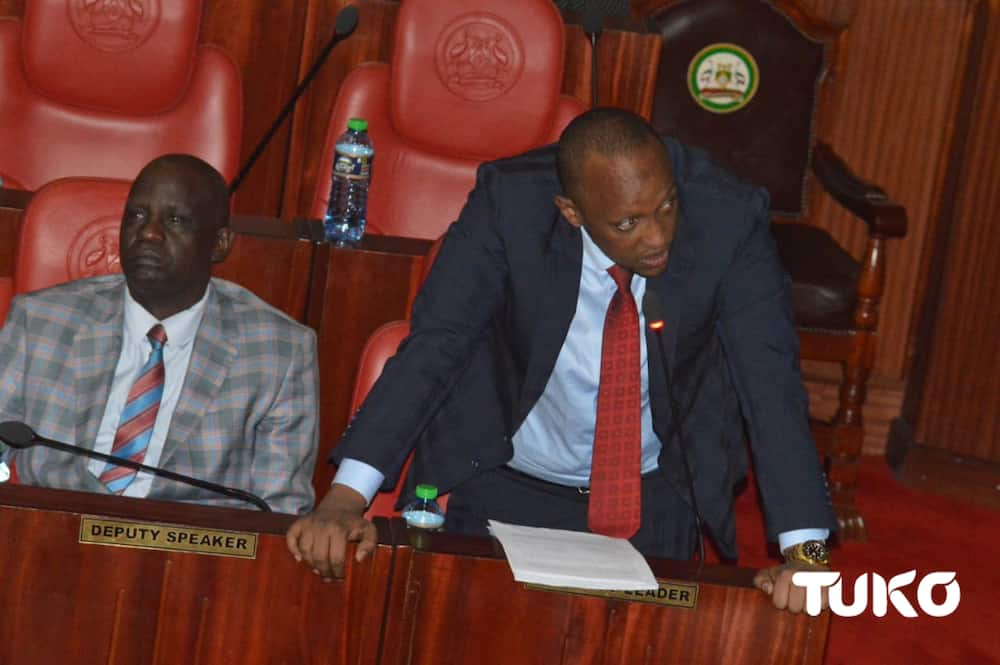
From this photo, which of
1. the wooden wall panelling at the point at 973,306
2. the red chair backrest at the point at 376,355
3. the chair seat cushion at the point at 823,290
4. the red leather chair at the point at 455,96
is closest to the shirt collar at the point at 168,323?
the red chair backrest at the point at 376,355

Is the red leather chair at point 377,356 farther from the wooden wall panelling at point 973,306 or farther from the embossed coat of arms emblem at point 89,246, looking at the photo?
the wooden wall panelling at point 973,306

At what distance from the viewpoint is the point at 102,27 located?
3.18 m

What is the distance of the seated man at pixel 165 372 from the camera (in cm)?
231

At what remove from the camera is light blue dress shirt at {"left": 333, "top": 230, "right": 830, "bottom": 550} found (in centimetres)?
222

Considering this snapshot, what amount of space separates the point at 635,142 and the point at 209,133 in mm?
1460

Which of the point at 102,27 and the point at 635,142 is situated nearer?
the point at 635,142

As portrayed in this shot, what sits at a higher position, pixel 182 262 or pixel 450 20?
pixel 450 20

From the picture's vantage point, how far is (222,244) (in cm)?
252

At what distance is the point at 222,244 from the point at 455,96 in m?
0.87

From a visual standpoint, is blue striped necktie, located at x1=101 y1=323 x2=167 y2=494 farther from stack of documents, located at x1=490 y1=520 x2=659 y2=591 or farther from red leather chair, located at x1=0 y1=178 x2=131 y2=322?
stack of documents, located at x1=490 y1=520 x2=659 y2=591

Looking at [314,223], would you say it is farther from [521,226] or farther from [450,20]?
[521,226]

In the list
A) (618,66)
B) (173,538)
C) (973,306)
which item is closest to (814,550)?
(173,538)

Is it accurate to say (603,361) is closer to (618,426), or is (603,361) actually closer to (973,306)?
(618,426)

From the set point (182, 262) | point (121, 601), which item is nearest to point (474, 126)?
point (182, 262)
